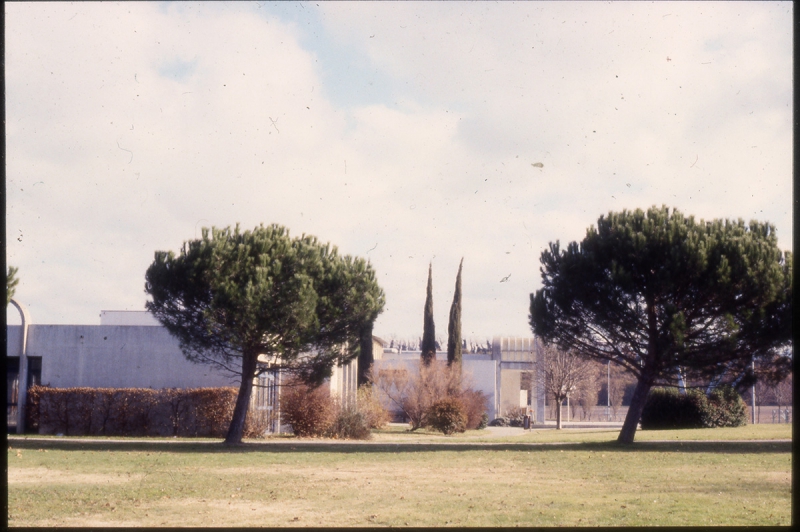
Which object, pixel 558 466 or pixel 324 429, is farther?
pixel 324 429

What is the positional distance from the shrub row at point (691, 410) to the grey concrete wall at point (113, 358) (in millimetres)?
16959

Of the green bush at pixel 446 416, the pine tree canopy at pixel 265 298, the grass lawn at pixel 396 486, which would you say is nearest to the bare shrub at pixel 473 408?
the green bush at pixel 446 416

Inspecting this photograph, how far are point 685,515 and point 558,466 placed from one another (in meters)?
6.97

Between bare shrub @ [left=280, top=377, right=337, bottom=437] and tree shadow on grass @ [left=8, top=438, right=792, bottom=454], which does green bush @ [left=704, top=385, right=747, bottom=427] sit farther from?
bare shrub @ [left=280, top=377, right=337, bottom=437]

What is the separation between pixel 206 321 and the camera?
21.0 meters

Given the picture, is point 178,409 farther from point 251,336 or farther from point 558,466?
point 558,466

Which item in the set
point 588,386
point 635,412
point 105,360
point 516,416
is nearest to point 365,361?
point 516,416

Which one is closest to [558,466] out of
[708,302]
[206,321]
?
[708,302]

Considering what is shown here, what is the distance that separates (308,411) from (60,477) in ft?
48.3

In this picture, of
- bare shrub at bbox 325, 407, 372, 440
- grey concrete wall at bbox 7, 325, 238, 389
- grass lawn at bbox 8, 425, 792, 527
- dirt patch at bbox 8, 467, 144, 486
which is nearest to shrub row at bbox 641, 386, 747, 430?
grass lawn at bbox 8, 425, 792, 527

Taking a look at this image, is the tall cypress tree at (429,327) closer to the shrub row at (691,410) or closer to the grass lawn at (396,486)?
the shrub row at (691,410)

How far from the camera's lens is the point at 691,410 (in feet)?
101

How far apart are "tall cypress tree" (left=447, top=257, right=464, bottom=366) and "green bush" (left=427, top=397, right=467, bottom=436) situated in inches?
345

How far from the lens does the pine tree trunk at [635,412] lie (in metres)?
22.7
